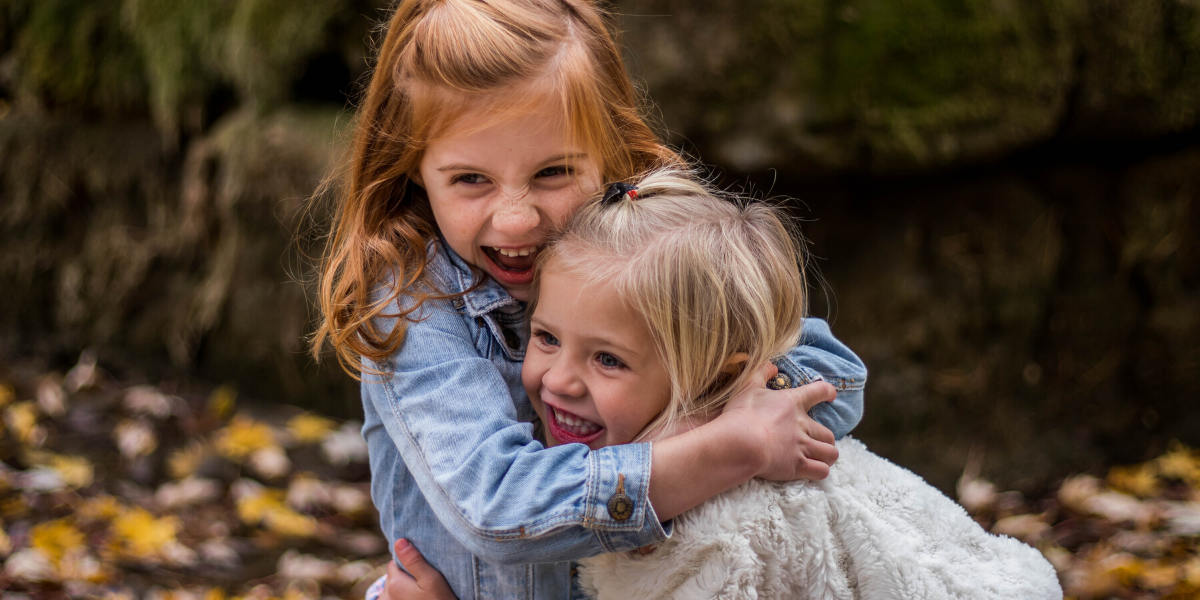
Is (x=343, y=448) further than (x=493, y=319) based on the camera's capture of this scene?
Yes

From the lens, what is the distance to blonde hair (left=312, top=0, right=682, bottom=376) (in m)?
1.65

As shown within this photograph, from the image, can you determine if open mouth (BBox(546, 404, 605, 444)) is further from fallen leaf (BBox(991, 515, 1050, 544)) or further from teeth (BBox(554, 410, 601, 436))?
fallen leaf (BBox(991, 515, 1050, 544))

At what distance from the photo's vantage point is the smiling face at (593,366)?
1579 millimetres

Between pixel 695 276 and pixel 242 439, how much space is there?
9.45 feet

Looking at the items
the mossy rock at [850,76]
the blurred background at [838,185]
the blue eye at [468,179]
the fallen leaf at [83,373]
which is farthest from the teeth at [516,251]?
the fallen leaf at [83,373]

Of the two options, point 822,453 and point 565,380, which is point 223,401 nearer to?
point 565,380

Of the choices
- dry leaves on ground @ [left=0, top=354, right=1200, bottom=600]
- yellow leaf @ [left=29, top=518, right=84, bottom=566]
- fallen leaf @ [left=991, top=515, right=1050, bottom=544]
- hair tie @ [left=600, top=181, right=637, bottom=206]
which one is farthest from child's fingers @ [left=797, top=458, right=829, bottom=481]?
yellow leaf @ [left=29, top=518, right=84, bottom=566]

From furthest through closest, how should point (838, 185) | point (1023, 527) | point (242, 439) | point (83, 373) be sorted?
point (83, 373), point (242, 439), point (838, 185), point (1023, 527)

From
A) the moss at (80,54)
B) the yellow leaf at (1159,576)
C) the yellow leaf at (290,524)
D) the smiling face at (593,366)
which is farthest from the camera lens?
the moss at (80,54)

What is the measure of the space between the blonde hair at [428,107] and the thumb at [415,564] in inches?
13.2

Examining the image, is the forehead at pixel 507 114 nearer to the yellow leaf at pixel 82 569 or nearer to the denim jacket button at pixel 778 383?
the denim jacket button at pixel 778 383

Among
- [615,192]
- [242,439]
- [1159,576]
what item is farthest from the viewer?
[242,439]

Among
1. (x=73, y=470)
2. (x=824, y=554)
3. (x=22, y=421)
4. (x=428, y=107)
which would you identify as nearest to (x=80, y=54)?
(x=22, y=421)

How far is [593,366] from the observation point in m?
1.61
